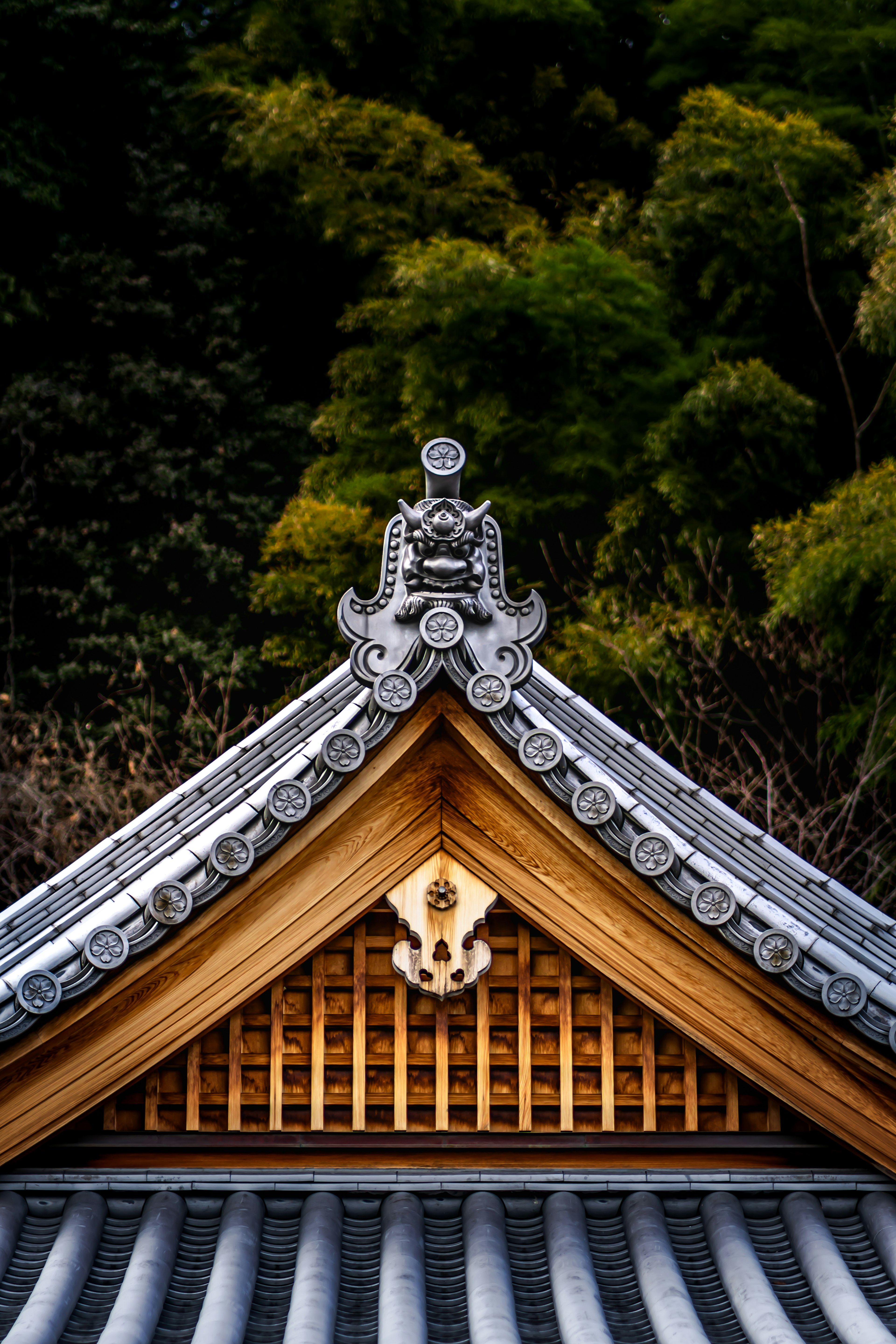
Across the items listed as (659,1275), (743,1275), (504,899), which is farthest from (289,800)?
(743,1275)

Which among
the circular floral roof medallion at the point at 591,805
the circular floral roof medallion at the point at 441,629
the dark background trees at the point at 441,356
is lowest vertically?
the circular floral roof medallion at the point at 591,805

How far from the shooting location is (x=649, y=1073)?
10.8 feet

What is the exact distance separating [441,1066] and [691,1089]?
0.70 m

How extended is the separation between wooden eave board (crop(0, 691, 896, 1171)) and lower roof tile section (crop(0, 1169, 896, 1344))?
25 centimetres

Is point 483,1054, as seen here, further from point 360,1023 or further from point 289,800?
point 289,800

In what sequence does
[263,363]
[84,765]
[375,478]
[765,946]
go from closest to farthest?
[765,946] → [84,765] → [375,478] → [263,363]

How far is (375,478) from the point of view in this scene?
48.6 ft

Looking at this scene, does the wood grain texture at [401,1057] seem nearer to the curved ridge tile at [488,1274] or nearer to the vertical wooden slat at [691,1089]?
the curved ridge tile at [488,1274]

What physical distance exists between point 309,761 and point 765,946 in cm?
123

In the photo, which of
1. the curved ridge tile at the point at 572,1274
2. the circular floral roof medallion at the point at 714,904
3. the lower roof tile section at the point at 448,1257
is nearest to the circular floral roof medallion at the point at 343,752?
the circular floral roof medallion at the point at 714,904

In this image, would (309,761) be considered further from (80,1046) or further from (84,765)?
(84,765)

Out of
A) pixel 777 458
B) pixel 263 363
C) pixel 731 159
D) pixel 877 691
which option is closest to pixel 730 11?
pixel 731 159

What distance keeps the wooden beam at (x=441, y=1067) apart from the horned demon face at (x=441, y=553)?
3.77 ft

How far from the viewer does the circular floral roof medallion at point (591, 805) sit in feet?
9.59
